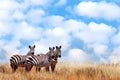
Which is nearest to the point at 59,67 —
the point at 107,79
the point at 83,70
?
the point at 83,70

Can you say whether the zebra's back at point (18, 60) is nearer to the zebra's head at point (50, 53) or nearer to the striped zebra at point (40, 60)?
the striped zebra at point (40, 60)

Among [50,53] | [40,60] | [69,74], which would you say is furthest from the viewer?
[50,53]

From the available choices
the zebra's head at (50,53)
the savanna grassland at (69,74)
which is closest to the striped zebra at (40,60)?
the zebra's head at (50,53)

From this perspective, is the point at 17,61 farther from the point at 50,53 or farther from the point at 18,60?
the point at 50,53

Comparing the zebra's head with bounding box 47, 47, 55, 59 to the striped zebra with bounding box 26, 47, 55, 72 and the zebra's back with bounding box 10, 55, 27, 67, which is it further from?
the zebra's back with bounding box 10, 55, 27, 67

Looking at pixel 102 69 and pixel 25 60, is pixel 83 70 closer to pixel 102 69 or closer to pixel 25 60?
pixel 102 69

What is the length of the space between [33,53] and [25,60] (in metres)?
1.34

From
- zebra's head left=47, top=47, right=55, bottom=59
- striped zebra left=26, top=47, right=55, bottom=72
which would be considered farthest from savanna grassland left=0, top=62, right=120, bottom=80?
zebra's head left=47, top=47, right=55, bottom=59

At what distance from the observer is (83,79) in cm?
1988

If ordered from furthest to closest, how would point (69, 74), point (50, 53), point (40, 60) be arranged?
point (50, 53), point (40, 60), point (69, 74)

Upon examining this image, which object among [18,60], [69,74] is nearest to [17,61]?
[18,60]

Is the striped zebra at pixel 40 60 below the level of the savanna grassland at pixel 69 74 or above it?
above

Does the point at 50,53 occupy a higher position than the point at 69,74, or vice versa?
the point at 50,53

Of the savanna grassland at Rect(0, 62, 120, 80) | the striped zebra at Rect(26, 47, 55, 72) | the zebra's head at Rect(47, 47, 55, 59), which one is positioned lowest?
the savanna grassland at Rect(0, 62, 120, 80)
